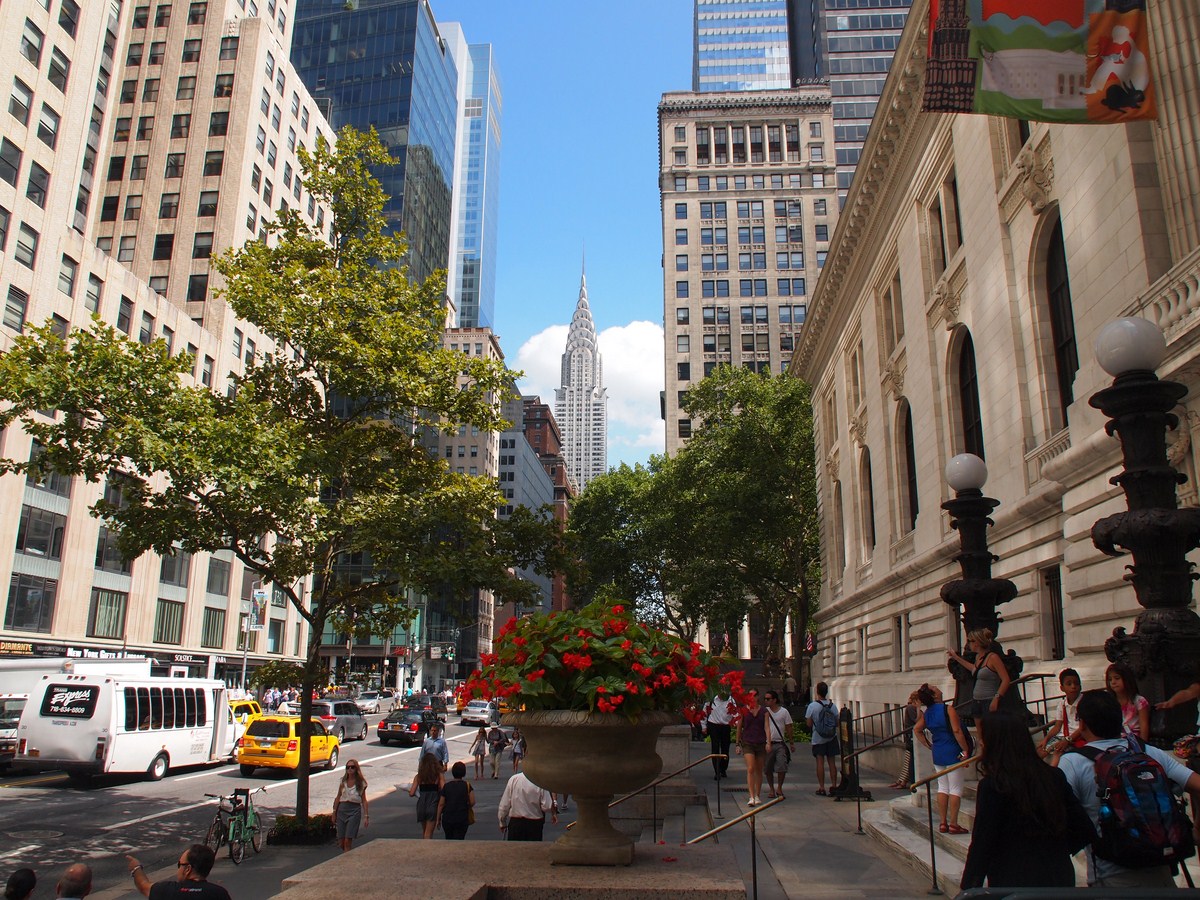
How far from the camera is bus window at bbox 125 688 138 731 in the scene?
2281 cm

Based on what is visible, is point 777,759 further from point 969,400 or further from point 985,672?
point 969,400

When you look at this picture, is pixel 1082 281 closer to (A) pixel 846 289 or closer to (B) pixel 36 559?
(A) pixel 846 289

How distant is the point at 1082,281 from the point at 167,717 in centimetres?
2491

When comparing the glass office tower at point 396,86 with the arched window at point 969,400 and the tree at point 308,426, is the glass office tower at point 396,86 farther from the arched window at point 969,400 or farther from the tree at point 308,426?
the tree at point 308,426

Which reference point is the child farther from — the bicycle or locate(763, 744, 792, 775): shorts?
the bicycle

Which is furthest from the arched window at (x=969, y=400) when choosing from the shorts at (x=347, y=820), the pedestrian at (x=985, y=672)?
the shorts at (x=347, y=820)

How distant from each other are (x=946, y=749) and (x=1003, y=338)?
1055 centimetres

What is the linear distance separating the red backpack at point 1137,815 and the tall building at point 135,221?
2750 centimetres

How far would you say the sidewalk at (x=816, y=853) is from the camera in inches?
351

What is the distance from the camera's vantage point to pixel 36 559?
39.2 meters

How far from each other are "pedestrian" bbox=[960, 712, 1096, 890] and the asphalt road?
33.4ft

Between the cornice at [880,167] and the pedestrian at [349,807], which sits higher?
the cornice at [880,167]

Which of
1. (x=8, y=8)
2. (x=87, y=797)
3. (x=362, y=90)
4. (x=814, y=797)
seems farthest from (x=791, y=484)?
(x=362, y=90)


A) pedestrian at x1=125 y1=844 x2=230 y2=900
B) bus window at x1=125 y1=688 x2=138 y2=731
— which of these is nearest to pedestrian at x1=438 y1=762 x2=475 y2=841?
pedestrian at x1=125 y1=844 x2=230 y2=900
